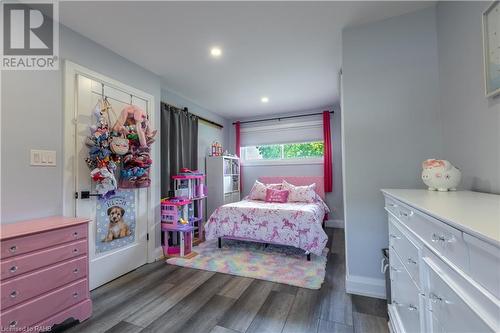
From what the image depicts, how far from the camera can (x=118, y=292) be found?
2137 millimetres

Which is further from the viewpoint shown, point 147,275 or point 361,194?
point 147,275

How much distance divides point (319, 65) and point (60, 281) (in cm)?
332

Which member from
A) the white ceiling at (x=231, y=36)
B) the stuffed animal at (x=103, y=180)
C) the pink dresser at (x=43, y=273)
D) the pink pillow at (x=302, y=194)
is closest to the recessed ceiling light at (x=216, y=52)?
the white ceiling at (x=231, y=36)

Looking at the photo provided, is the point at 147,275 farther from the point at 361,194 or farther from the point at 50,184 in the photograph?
the point at 361,194

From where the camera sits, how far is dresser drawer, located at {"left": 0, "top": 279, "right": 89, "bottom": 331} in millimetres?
1365

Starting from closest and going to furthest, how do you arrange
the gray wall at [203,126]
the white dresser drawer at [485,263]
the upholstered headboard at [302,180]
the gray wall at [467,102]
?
1. the white dresser drawer at [485,263]
2. the gray wall at [467,102]
3. the gray wall at [203,126]
4. the upholstered headboard at [302,180]

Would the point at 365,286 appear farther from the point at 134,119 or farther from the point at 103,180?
the point at 134,119

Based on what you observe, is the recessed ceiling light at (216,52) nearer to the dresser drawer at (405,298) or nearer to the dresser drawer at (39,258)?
the dresser drawer at (39,258)

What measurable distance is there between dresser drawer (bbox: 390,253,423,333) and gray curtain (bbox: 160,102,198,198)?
302cm

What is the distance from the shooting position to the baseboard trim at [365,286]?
1985 millimetres

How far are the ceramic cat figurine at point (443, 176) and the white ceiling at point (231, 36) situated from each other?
4.48ft

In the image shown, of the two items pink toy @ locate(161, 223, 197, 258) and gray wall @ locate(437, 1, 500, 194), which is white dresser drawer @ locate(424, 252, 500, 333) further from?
pink toy @ locate(161, 223, 197, 258)

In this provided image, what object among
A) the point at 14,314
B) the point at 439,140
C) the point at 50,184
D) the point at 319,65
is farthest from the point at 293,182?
the point at 14,314

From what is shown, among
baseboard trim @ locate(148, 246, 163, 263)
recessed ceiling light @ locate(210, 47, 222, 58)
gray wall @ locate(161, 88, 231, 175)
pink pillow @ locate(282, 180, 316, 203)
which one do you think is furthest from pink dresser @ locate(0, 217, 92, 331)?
pink pillow @ locate(282, 180, 316, 203)
